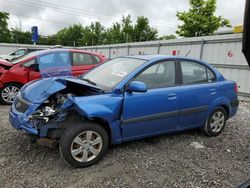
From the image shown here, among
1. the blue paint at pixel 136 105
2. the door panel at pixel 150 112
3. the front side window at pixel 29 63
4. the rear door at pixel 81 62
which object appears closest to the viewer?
the blue paint at pixel 136 105

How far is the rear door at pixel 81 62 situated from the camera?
6.85 m

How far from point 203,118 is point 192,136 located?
0.44 metres

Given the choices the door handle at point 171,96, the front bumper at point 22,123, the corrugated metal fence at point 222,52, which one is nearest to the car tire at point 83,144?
the front bumper at point 22,123

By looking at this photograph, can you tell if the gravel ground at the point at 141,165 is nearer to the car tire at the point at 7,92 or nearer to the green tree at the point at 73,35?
the car tire at the point at 7,92

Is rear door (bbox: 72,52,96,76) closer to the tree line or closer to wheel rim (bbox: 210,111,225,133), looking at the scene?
wheel rim (bbox: 210,111,225,133)

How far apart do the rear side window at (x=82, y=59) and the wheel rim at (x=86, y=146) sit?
4003 mm

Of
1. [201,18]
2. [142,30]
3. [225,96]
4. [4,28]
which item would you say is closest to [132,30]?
[142,30]

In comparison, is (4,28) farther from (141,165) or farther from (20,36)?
(141,165)

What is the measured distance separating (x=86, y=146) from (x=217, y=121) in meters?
2.73

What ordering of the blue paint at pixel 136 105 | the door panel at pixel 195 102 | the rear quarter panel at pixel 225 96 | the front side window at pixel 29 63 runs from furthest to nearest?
1. the front side window at pixel 29 63
2. the rear quarter panel at pixel 225 96
3. the door panel at pixel 195 102
4. the blue paint at pixel 136 105

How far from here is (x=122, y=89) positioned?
137 inches

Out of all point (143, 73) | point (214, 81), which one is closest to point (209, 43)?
point (214, 81)

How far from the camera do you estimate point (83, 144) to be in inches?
128

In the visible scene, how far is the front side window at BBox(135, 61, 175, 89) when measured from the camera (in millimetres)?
3781
